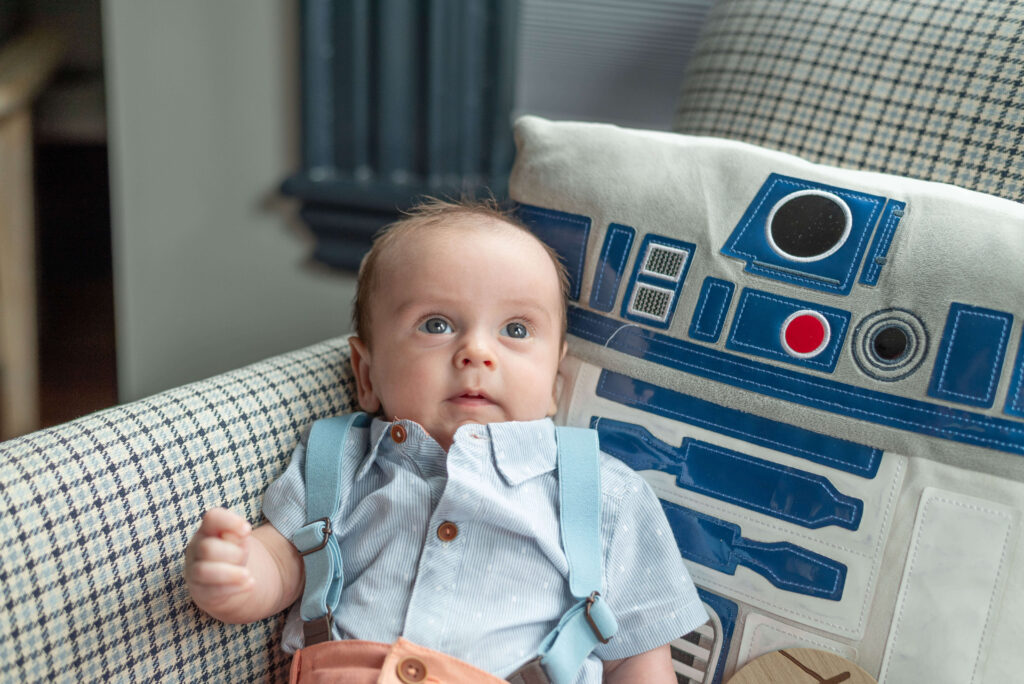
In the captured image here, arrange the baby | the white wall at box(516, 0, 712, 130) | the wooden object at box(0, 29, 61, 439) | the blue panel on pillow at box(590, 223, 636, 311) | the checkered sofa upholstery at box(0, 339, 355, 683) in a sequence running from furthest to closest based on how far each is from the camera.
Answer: the wooden object at box(0, 29, 61, 439), the white wall at box(516, 0, 712, 130), the blue panel on pillow at box(590, 223, 636, 311), the baby, the checkered sofa upholstery at box(0, 339, 355, 683)

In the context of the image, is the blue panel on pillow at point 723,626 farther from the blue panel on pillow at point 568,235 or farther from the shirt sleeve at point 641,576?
the blue panel on pillow at point 568,235

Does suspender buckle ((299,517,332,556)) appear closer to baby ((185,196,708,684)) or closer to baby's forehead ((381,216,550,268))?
baby ((185,196,708,684))

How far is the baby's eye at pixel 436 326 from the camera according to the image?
700mm

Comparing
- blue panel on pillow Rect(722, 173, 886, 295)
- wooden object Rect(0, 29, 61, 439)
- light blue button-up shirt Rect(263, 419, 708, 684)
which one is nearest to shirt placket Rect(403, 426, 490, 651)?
light blue button-up shirt Rect(263, 419, 708, 684)

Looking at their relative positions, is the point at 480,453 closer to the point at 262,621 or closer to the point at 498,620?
the point at 498,620

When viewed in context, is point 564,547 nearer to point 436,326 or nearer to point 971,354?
point 436,326

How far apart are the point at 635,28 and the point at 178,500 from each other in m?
1.12

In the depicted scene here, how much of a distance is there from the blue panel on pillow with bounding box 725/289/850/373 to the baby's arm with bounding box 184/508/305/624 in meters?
0.44

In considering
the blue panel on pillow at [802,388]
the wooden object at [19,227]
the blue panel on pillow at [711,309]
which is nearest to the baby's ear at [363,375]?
the blue panel on pillow at [802,388]

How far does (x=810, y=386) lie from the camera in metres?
0.65

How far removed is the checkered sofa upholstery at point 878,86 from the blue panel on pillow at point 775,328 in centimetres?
23

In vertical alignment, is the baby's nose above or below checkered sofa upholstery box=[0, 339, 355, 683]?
above

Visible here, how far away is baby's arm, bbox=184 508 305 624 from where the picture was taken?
0.54 m

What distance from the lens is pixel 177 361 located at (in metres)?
1.55
